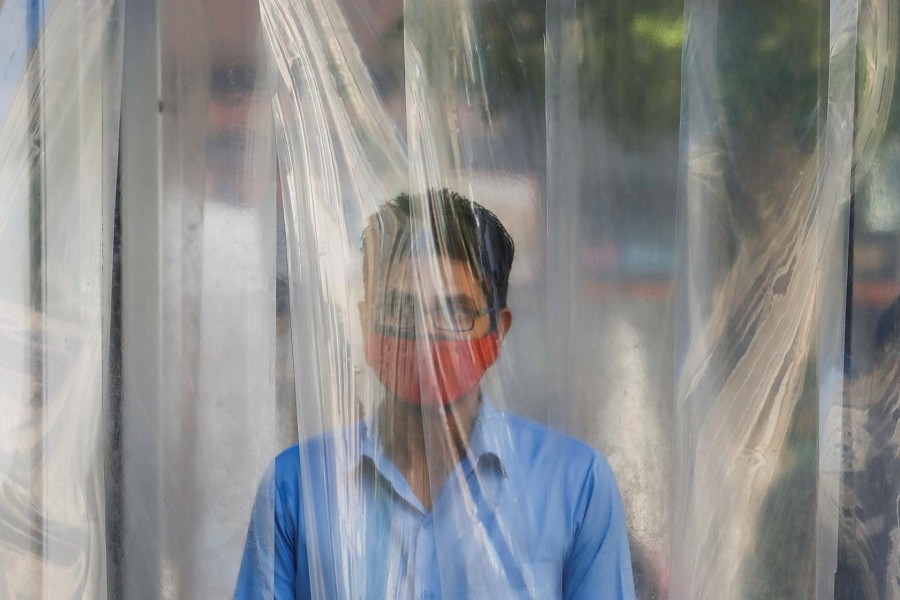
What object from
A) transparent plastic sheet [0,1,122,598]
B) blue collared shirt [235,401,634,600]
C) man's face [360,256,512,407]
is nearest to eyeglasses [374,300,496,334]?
man's face [360,256,512,407]

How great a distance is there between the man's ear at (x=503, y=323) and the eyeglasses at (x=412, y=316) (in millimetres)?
25

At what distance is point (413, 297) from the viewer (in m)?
1.08

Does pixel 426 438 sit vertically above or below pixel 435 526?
above

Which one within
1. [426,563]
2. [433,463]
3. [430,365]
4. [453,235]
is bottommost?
[426,563]

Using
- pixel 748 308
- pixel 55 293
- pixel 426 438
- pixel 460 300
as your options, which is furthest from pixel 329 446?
pixel 748 308

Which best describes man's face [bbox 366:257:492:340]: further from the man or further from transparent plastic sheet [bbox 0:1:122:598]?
transparent plastic sheet [bbox 0:1:122:598]

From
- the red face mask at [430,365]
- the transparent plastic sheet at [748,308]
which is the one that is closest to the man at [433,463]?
the red face mask at [430,365]

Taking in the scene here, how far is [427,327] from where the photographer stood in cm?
106

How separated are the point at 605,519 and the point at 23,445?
71 cm

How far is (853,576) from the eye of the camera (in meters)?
1.16

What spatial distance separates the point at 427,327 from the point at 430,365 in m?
0.04

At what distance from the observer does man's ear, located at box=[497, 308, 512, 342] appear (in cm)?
108

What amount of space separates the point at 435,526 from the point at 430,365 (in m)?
0.19

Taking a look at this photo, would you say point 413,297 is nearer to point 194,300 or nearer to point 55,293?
point 194,300
